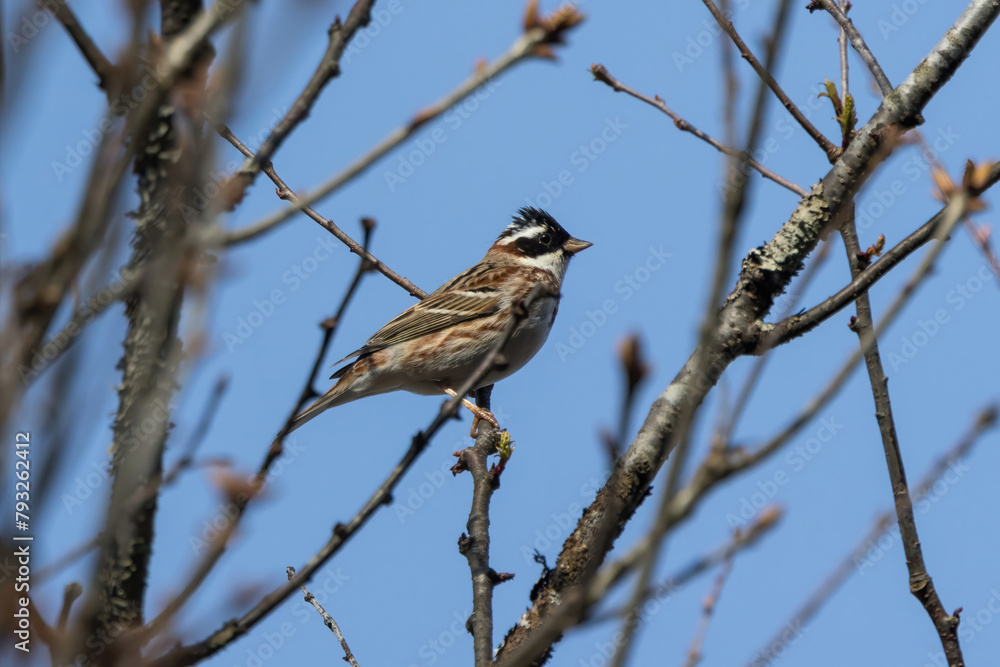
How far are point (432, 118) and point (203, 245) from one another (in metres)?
0.57

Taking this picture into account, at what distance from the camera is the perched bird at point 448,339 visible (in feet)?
26.2

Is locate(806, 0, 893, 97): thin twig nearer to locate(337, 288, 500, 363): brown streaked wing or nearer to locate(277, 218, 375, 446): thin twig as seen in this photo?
locate(277, 218, 375, 446): thin twig

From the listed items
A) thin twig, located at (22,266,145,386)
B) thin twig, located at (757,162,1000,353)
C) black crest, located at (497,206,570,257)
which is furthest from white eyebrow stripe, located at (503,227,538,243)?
thin twig, located at (22,266,145,386)

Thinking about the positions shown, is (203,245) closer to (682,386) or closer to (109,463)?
(109,463)

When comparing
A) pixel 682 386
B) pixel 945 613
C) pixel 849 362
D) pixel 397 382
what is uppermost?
pixel 397 382

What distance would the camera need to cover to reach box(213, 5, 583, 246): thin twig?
1981 millimetres

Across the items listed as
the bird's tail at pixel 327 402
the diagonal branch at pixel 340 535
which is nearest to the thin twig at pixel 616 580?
the diagonal branch at pixel 340 535

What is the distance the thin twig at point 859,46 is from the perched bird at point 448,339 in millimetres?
3280

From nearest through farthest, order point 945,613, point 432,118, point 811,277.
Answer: point 811,277, point 432,118, point 945,613

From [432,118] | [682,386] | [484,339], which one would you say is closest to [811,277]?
[432,118]

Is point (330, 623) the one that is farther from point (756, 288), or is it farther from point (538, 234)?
point (538, 234)

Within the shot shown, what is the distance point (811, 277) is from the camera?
6.32 ft

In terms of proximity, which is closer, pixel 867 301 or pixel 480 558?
pixel 867 301

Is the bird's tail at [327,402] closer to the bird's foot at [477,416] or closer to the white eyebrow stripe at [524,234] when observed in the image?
the bird's foot at [477,416]
